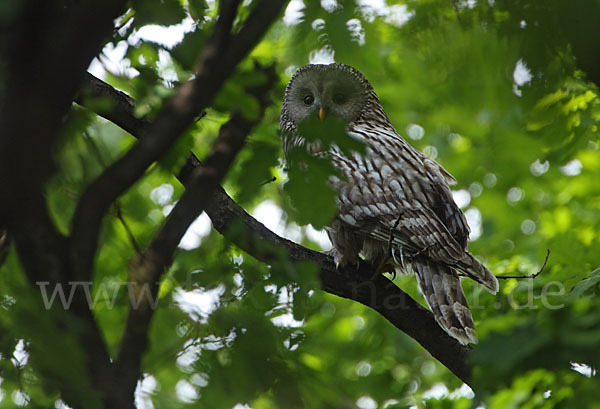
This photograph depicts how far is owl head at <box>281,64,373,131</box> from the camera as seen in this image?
5.43 metres

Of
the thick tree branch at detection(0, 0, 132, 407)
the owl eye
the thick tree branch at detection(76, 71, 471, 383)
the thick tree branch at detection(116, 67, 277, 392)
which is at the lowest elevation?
the thick tree branch at detection(76, 71, 471, 383)

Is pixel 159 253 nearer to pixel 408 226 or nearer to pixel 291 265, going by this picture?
pixel 291 265

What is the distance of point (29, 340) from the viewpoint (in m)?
1.54

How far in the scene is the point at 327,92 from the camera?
5.44m

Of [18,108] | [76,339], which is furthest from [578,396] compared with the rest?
[18,108]

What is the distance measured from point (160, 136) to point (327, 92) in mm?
3839

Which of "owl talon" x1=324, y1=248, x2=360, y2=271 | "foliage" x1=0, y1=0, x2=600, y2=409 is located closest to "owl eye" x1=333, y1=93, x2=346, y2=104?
"foliage" x1=0, y1=0, x2=600, y2=409

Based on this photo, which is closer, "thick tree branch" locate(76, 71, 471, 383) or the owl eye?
"thick tree branch" locate(76, 71, 471, 383)

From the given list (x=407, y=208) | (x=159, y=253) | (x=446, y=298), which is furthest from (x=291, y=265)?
(x=407, y=208)

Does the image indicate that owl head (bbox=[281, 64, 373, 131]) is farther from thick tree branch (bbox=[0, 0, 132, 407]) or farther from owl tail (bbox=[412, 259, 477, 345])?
thick tree branch (bbox=[0, 0, 132, 407])

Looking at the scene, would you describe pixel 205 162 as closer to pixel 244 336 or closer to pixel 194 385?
pixel 244 336

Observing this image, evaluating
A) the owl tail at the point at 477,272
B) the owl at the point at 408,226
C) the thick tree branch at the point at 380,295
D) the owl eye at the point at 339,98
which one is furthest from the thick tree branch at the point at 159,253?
the owl eye at the point at 339,98

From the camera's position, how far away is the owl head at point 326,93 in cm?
543

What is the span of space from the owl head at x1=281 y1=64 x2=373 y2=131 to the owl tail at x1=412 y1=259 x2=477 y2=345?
1794 mm
